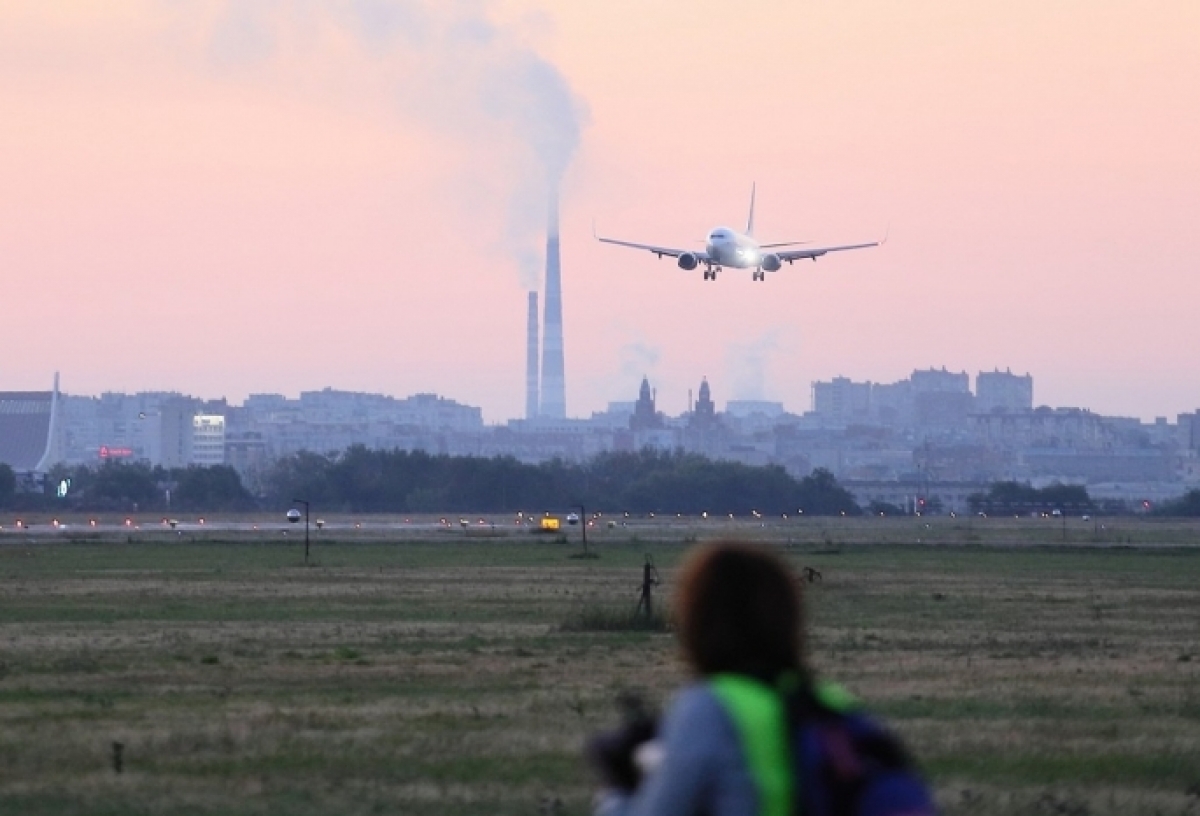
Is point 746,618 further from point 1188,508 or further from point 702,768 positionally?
point 1188,508

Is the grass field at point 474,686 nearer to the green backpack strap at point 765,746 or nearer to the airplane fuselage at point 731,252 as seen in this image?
the green backpack strap at point 765,746

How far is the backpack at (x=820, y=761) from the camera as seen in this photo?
6.11 m

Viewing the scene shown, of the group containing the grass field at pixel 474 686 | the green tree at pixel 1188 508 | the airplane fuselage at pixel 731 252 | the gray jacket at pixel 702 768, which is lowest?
the grass field at pixel 474 686

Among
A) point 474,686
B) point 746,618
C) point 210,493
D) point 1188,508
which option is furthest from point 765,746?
point 1188,508

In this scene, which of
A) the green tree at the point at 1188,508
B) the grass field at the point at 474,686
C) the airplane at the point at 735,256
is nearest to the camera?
the grass field at the point at 474,686

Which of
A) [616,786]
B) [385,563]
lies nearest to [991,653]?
[616,786]

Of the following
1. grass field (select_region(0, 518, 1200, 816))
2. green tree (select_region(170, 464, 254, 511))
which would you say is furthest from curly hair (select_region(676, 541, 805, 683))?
green tree (select_region(170, 464, 254, 511))

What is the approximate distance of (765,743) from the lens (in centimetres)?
613

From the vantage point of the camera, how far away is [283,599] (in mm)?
50562

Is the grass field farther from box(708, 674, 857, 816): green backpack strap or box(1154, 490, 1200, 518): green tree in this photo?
box(1154, 490, 1200, 518): green tree

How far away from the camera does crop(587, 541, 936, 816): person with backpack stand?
20.1 feet

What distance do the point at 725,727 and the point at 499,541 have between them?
93.0m

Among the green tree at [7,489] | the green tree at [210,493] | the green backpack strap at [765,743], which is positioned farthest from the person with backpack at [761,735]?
the green tree at [210,493]

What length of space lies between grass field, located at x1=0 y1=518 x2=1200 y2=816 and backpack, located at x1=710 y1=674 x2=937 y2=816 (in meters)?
11.7
